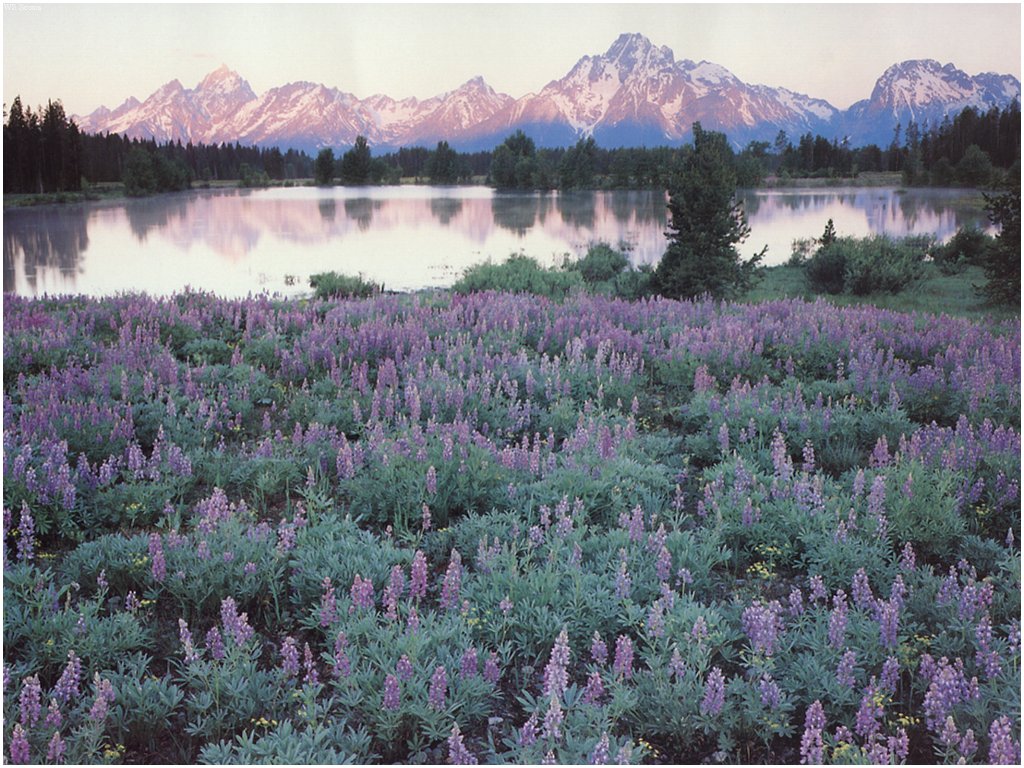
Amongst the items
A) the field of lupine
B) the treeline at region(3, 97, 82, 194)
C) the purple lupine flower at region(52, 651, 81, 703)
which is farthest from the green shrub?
the treeline at region(3, 97, 82, 194)

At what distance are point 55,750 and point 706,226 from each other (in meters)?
16.1

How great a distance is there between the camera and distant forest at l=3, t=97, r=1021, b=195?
43469 millimetres

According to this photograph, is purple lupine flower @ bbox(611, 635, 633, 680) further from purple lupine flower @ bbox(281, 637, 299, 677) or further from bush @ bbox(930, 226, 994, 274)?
bush @ bbox(930, 226, 994, 274)

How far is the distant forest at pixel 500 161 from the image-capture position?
4347cm

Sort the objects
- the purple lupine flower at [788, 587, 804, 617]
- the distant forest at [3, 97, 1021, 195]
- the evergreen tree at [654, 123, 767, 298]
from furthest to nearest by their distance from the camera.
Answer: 1. the distant forest at [3, 97, 1021, 195]
2. the evergreen tree at [654, 123, 767, 298]
3. the purple lupine flower at [788, 587, 804, 617]

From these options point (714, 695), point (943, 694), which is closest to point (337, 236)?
point (714, 695)

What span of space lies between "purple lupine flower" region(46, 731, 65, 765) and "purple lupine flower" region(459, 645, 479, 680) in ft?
5.61

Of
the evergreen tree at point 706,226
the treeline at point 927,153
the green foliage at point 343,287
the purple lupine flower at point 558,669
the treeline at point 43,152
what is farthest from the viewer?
the treeline at point 43,152

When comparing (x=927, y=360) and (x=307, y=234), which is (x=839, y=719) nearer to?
(x=927, y=360)

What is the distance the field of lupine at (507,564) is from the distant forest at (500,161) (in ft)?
39.0

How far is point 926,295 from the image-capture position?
1916 cm

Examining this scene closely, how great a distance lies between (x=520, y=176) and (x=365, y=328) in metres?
95.8

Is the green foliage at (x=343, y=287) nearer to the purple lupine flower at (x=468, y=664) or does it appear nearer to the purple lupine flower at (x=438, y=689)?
the purple lupine flower at (x=468, y=664)

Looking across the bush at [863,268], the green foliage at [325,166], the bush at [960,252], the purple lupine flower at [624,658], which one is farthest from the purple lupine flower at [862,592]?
the green foliage at [325,166]
